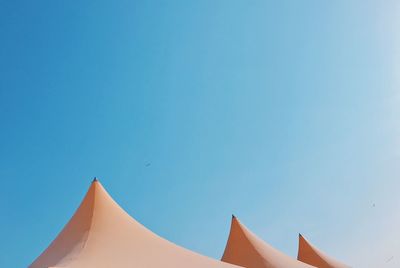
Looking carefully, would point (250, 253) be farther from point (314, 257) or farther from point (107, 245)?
point (314, 257)

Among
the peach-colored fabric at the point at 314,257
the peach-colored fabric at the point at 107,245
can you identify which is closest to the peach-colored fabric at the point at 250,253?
the peach-colored fabric at the point at 107,245

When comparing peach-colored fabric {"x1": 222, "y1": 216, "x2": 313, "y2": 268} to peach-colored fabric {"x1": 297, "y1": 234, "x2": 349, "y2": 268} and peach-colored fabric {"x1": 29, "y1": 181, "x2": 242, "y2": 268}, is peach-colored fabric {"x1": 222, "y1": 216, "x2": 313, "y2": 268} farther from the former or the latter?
peach-colored fabric {"x1": 297, "y1": 234, "x2": 349, "y2": 268}

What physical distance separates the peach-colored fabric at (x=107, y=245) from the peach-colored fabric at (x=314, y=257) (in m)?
11.6

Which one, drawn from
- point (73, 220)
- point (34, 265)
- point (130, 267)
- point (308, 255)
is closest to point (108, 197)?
point (73, 220)

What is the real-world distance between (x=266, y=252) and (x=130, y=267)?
6.49 metres

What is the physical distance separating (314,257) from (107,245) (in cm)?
1397

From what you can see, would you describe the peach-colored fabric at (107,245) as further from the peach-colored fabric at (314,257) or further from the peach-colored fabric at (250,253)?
the peach-colored fabric at (314,257)

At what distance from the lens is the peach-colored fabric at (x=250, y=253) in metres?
12.8

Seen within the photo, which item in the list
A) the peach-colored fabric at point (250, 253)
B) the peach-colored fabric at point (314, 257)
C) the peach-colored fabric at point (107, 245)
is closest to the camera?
the peach-colored fabric at point (107, 245)

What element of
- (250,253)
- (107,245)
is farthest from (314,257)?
(107,245)

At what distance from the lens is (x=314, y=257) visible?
2008 centimetres

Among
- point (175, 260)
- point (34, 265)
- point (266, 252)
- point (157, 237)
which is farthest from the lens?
point (266, 252)

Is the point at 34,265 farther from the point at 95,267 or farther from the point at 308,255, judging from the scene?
the point at 308,255

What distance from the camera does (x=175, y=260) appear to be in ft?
30.6
